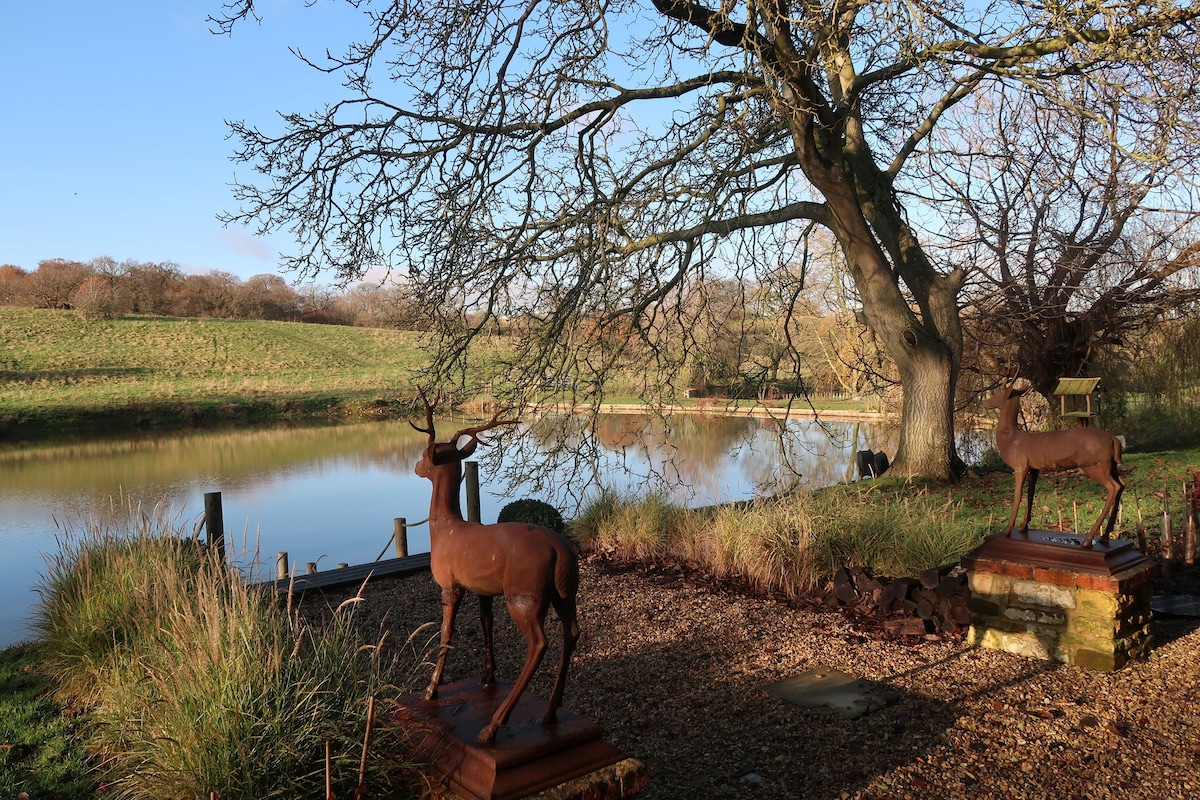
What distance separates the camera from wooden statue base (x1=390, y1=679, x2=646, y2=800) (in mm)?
2215

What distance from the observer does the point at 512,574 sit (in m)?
2.33

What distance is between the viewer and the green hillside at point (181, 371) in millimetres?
25547

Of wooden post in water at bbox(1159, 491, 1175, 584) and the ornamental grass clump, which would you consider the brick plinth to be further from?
the ornamental grass clump

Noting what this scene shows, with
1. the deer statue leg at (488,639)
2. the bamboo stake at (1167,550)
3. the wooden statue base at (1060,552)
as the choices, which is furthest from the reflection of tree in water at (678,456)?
the deer statue leg at (488,639)

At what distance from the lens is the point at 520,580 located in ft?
7.61

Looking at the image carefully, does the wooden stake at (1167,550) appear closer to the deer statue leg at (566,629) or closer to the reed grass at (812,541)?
the reed grass at (812,541)

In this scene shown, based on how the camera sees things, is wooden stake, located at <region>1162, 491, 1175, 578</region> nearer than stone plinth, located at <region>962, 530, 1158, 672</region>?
No

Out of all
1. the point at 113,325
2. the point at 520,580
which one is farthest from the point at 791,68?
the point at 113,325

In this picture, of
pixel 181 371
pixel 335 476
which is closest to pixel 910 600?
pixel 335 476

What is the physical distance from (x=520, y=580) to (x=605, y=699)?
2.35 meters

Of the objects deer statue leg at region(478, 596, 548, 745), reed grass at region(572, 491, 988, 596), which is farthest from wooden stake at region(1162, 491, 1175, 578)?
deer statue leg at region(478, 596, 548, 745)

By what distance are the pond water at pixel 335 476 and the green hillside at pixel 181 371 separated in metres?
3.18

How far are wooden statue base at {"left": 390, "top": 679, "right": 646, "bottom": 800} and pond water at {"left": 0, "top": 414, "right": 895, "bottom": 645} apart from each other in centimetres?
463

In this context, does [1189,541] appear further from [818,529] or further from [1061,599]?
[818,529]
